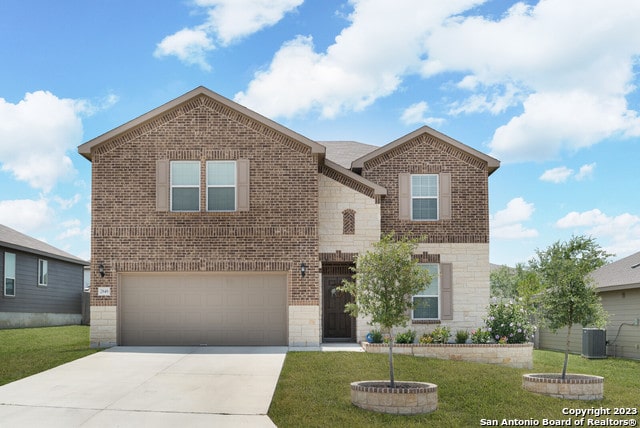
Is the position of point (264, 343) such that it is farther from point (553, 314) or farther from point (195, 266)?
point (553, 314)

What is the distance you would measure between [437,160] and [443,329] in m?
5.55

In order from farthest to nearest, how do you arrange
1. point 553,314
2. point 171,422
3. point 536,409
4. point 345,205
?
point 345,205 < point 553,314 < point 536,409 < point 171,422

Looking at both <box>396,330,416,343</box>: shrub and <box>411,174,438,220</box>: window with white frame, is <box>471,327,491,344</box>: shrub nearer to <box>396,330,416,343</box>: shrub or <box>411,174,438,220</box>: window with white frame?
<box>396,330,416,343</box>: shrub

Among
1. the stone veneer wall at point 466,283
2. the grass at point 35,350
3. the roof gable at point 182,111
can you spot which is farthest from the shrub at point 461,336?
the grass at point 35,350

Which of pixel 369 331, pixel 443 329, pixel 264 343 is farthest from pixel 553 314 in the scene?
pixel 264 343

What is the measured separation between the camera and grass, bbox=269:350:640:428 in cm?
1188

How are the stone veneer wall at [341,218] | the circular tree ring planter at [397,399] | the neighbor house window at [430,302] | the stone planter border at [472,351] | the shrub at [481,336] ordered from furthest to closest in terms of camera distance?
the neighbor house window at [430,302]
the stone veneer wall at [341,218]
the shrub at [481,336]
the stone planter border at [472,351]
the circular tree ring planter at [397,399]

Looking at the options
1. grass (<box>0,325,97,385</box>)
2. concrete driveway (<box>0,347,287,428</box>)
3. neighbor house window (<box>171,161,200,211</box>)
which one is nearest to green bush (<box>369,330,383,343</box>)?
concrete driveway (<box>0,347,287,428</box>)

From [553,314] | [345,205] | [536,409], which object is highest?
[345,205]

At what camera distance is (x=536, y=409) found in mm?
12859

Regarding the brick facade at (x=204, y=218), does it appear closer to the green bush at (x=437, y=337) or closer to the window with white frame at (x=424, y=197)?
the green bush at (x=437, y=337)

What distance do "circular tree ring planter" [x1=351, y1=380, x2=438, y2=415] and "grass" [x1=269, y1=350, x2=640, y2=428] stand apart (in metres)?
0.18

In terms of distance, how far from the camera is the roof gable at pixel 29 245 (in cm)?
2884

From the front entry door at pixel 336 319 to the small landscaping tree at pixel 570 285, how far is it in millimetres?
8113
